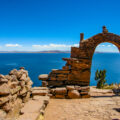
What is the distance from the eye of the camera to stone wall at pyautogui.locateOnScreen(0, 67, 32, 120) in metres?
4.27

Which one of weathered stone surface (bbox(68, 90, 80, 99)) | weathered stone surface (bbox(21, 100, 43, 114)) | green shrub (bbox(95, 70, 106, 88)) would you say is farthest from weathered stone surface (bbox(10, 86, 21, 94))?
green shrub (bbox(95, 70, 106, 88))

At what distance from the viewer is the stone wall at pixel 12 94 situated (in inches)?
168

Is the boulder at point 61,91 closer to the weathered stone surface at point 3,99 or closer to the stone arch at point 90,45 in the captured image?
the stone arch at point 90,45

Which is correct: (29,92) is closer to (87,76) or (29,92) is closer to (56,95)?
(56,95)

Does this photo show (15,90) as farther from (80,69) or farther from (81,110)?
(80,69)

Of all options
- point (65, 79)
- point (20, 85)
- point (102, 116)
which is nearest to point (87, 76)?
point (65, 79)

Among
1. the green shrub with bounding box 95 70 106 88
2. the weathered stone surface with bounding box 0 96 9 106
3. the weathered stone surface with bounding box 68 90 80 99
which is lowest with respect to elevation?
the green shrub with bounding box 95 70 106 88

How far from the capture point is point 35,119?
Answer: 4.12 metres

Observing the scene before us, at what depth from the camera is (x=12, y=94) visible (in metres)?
4.82

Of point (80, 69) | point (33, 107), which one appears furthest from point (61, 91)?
point (33, 107)

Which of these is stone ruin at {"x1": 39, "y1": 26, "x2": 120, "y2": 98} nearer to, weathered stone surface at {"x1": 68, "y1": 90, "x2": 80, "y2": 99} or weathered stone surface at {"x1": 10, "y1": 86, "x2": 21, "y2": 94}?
weathered stone surface at {"x1": 68, "y1": 90, "x2": 80, "y2": 99}

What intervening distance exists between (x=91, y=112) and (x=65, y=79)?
2.79 metres

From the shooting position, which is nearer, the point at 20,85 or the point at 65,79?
the point at 20,85

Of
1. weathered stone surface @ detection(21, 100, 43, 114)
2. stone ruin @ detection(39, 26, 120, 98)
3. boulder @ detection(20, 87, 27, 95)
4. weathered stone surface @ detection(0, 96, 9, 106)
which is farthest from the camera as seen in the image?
stone ruin @ detection(39, 26, 120, 98)
